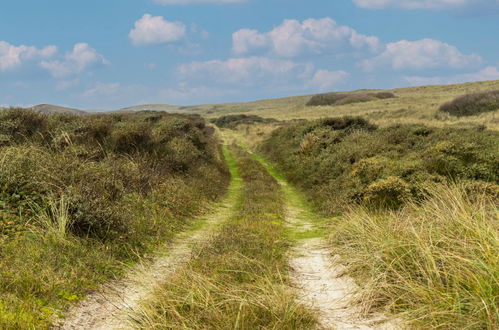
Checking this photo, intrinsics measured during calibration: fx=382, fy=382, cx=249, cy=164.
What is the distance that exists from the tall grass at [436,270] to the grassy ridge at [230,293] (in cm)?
119

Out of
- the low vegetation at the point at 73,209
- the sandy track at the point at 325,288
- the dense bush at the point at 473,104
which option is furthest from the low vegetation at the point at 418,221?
the dense bush at the point at 473,104

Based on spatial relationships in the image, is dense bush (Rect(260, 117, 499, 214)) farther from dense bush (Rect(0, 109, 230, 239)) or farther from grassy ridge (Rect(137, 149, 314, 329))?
dense bush (Rect(0, 109, 230, 239))

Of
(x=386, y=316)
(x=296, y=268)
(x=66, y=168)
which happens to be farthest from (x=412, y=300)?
(x=66, y=168)

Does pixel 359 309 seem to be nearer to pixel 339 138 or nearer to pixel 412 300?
pixel 412 300

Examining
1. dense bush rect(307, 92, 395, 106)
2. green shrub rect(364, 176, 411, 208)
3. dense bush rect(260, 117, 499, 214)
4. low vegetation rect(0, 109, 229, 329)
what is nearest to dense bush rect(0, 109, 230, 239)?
low vegetation rect(0, 109, 229, 329)

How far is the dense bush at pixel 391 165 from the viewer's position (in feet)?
36.1

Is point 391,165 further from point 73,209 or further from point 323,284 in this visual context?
point 73,209

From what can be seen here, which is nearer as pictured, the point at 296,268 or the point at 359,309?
the point at 359,309

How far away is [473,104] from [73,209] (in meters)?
39.5

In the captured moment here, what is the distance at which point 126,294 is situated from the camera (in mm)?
5703

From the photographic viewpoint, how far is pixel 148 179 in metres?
12.2

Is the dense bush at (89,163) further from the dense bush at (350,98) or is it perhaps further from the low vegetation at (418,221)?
the dense bush at (350,98)

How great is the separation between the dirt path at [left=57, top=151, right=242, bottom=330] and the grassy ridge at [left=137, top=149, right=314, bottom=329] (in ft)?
1.24

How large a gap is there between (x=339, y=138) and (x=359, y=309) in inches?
668
